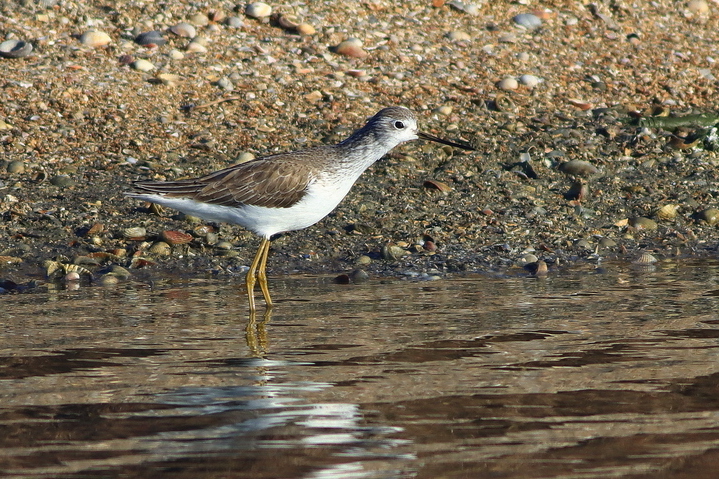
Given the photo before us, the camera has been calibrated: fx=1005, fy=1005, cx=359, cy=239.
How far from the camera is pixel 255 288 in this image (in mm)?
8422

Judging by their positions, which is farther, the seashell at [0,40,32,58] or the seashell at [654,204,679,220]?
the seashell at [0,40,32,58]

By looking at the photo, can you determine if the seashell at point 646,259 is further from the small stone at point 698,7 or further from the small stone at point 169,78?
the small stone at point 698,7

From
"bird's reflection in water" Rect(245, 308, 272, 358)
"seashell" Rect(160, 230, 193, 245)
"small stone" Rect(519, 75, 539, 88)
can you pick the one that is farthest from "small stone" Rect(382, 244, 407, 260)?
"small stone" Rect(519, 75, 539, 88)

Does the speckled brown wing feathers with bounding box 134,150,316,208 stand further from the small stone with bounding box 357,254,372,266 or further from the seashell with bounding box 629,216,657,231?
the seashell with bounding box 629,216,657,231

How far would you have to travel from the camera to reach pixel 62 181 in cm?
973

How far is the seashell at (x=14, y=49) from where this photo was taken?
11.5 m

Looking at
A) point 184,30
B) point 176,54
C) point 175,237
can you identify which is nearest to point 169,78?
point 176,54

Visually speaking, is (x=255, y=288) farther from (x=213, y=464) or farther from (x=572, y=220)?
(x=213, y=464)

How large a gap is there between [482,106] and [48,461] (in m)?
8.33

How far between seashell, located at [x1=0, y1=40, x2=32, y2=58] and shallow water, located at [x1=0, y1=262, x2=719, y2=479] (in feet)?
15.8

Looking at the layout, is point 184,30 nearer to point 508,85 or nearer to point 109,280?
point 508,85

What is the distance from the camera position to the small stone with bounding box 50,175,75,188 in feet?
31.9

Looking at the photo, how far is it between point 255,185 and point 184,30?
15.8 feet

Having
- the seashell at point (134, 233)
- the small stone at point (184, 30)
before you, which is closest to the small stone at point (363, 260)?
the seashell at point (134, 233)
